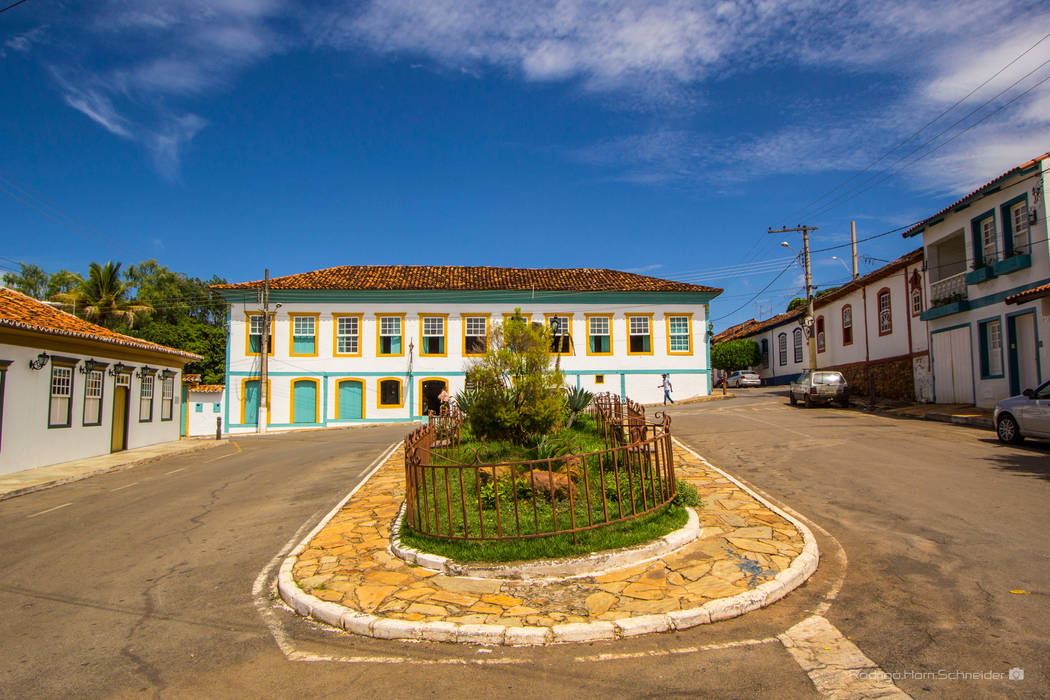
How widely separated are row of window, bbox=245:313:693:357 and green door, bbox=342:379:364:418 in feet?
5.03

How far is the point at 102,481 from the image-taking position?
542 inches

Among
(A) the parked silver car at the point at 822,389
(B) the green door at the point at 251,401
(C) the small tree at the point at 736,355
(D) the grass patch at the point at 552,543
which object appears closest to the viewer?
(D) the grass patch at the point at 552,543

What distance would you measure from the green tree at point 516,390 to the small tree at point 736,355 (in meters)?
37.3

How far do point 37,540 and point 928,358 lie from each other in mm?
25917

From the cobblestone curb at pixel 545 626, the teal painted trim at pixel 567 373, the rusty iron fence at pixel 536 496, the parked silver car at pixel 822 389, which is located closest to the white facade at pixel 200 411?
the teal painted trim at pixel 567 373

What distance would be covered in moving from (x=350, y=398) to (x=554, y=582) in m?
27.1

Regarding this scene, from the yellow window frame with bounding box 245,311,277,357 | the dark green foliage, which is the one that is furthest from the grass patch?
the dark green foliage

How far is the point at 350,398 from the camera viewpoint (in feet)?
101

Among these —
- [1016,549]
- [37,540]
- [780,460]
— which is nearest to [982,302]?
[780,460]

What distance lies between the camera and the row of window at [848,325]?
2364cm

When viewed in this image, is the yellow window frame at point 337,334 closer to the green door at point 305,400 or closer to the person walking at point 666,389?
the green door at point 305,400

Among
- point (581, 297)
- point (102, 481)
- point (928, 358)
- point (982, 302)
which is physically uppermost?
point (581, 297)

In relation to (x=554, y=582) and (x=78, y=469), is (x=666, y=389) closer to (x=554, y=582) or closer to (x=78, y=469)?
(x=78, y=469)

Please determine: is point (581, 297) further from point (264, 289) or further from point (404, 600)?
point (404, 600)
